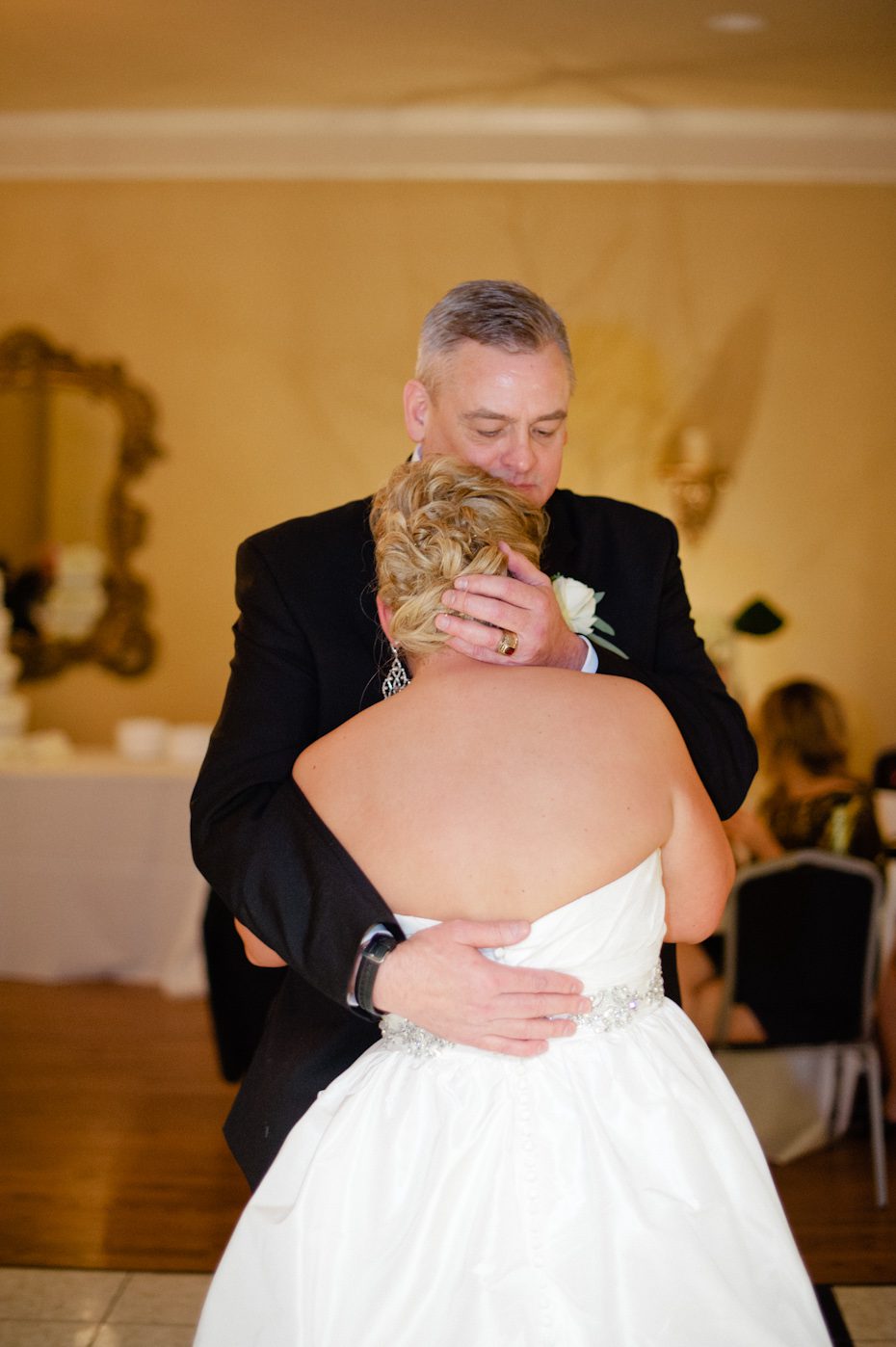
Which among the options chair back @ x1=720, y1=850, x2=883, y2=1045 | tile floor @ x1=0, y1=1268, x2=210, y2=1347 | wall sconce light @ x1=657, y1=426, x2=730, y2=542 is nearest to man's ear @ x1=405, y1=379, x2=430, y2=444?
chair back @ x1=720, y1=850, x2=883, y2=1045

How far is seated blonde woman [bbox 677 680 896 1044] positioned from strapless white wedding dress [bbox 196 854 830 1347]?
194cm

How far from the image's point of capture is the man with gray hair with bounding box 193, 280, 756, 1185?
139cm

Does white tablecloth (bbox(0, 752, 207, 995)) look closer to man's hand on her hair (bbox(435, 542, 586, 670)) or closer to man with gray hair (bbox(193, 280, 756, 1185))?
man with gray hair (bbox(193, 280, 756, 1185))

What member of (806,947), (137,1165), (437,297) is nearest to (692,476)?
(437,297)

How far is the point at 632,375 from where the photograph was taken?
5867 millimetres

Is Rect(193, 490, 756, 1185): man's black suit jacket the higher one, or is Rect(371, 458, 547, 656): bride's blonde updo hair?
Rect(371, 458, 547, 656): bride's blonde updo hair

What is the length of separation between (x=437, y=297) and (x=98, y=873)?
3.00 m

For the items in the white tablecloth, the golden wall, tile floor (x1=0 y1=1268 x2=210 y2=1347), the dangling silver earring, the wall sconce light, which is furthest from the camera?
the golden wall

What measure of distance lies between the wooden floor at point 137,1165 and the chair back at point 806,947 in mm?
466

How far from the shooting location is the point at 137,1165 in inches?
135

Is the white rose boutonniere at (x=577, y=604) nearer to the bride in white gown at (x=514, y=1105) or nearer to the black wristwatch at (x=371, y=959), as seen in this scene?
the bride in white gown at (x=514, y=1105)

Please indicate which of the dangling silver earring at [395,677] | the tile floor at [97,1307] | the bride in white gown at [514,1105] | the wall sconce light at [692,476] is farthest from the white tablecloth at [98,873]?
the bride in white gown at [514,1105]

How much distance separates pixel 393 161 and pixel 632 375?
1.48 m

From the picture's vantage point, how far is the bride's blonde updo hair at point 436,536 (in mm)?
1440
